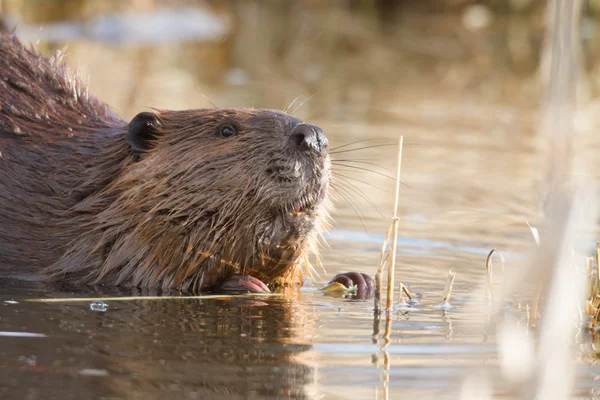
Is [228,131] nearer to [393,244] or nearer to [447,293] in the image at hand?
[393,244]

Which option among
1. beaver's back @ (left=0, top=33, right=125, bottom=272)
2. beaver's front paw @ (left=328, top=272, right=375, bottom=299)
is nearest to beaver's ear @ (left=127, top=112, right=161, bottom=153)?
beaver's back @ (left=0, top=33, right=125, bottom=272)

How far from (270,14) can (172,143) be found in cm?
1202

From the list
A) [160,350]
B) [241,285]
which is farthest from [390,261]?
[160,350]

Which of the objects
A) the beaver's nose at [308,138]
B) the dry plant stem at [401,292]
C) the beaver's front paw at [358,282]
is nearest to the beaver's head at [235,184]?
the beaver's nose at [308,138]

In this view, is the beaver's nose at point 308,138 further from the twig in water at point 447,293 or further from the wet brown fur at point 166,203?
the twig in water at point 447,293

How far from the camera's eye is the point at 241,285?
4.17 m

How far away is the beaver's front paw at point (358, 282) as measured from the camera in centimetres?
424

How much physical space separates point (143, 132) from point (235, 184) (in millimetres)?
480

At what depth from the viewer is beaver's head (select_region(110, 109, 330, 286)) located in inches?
161

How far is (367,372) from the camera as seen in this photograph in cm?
313

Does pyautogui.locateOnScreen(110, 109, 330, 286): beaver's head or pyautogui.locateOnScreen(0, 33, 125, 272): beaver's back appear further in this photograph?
pyautogui.locateOnScreen(0, 33, 125, 272): beaver's back

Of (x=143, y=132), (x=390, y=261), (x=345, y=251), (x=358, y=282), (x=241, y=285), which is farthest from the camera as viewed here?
(x=345, y=251)

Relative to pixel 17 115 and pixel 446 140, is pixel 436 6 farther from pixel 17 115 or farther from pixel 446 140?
pixel 17 115

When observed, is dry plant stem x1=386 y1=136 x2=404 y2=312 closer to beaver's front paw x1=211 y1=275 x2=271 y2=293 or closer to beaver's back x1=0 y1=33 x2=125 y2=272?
beaver's front paw x1=211 y1=275 x2=271 y2=293
